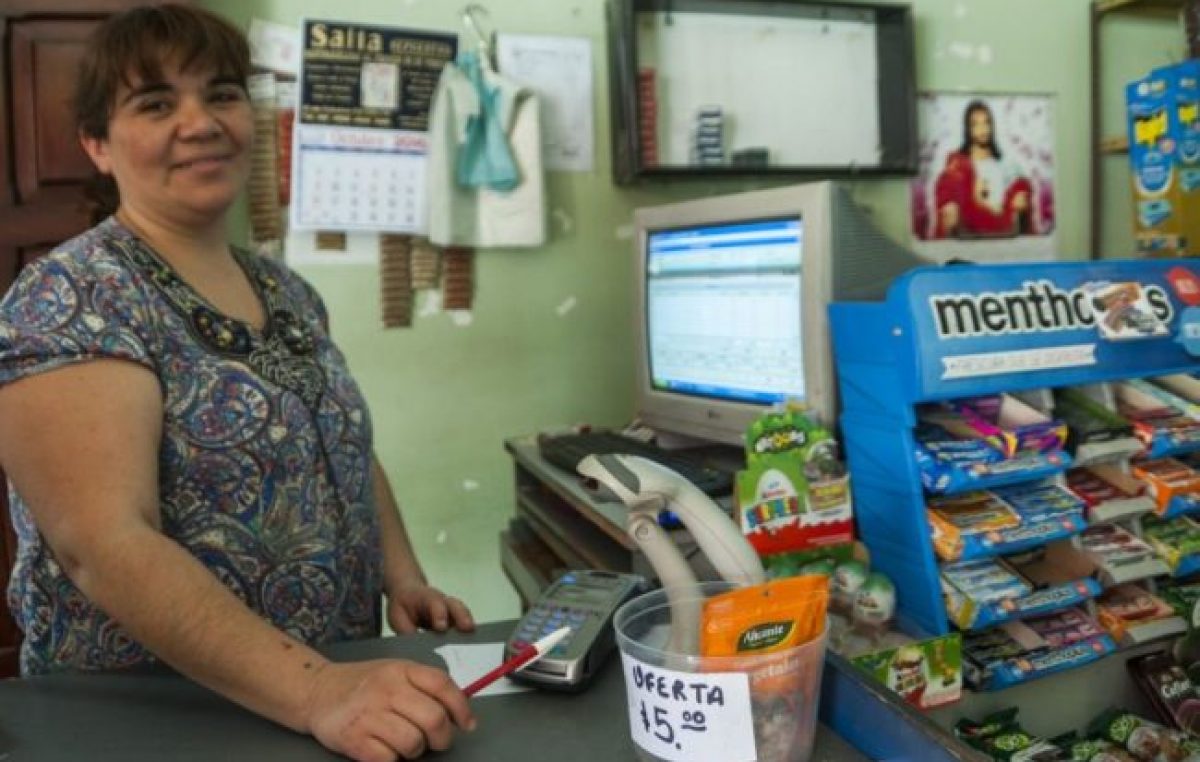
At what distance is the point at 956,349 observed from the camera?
109cm

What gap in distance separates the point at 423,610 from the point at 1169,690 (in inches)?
36.4

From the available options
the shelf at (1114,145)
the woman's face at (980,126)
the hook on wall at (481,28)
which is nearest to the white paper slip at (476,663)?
the hook on wall at (481,28)

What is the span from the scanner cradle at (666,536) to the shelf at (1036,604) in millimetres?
521

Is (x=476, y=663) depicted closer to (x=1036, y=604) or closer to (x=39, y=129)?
(x=1036, y=604)

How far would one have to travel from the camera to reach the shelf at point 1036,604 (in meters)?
1.09

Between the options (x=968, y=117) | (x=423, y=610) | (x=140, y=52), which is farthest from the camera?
(x=968, y=117)

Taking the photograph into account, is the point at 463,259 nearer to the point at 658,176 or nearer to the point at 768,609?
the point at 658,176

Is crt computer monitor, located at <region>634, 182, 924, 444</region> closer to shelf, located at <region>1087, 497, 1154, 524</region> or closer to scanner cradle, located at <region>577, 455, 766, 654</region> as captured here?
shelf, located at <region>1087, 497, 1154, 524</region>

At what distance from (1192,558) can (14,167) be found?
1940 millimetres

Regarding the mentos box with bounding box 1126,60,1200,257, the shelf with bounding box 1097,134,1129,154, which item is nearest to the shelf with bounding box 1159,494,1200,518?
the mentos box with bounding box 1126,60,1200,257

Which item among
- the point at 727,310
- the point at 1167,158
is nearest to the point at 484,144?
the point at 727,310

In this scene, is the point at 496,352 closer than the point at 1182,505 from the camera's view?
No

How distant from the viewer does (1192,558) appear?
1237mm

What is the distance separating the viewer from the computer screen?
135 cm
